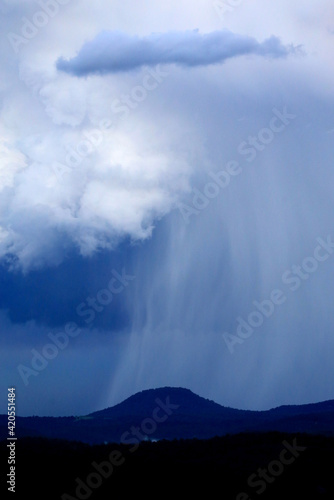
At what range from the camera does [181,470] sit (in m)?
139

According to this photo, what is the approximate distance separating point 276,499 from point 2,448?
55634 mm

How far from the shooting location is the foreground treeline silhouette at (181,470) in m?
131

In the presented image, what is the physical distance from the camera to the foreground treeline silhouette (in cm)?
13112

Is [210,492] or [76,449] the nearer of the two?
[210,492]

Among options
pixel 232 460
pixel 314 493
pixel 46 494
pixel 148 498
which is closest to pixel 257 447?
pixel 232 460

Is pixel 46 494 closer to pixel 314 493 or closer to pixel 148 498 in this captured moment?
pixel 148 498

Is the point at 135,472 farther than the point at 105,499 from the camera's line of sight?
Yes

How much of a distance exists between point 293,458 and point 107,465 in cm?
3562

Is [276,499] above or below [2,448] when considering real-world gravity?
below

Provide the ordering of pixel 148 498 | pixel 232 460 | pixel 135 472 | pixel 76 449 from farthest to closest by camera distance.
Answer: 1. pixel 76 449
2. pixel 232 460
3. pixel 135 472
4. pixel 148 498

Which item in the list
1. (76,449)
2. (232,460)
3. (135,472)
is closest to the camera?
(135,472)

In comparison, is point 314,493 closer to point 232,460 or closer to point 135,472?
point 232,460

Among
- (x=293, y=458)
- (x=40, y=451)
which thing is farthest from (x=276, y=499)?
(x=40, y=451)

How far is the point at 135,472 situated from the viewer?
5408 inches
